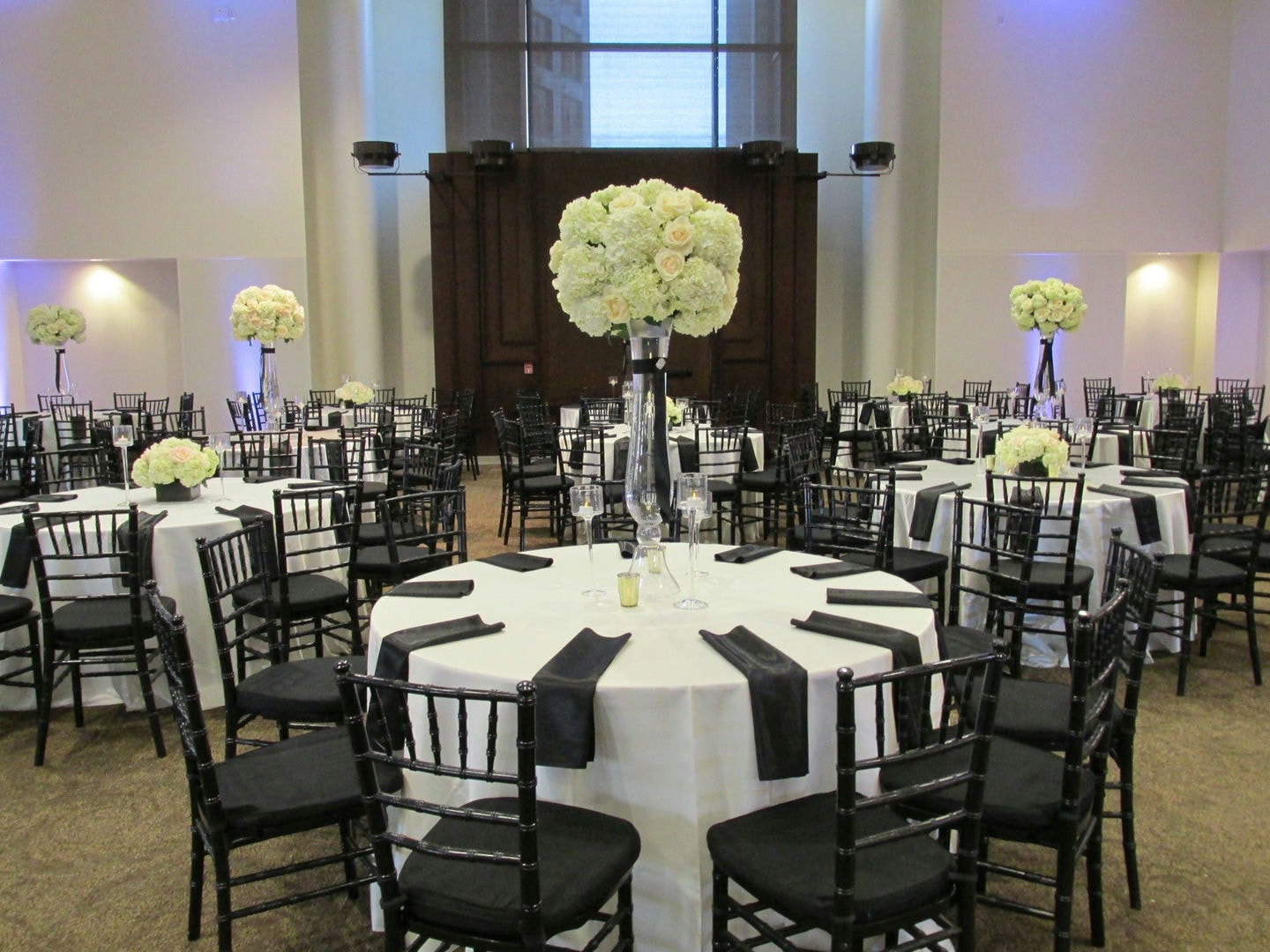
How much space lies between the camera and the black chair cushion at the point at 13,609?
414 centimetres

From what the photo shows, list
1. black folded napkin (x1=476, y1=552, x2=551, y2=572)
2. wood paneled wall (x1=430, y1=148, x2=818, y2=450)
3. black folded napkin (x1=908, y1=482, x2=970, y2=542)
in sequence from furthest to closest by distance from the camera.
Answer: wood paneled wall (x1=430, y1=148, x2=818, y2=450)
black folded napkin (x1=908, y1=482, x2=970, y2=542)
black folded napkin (x1=476, y1=552, x2=551, y2=572)

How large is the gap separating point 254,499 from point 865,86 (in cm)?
1073

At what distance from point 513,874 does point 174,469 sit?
3458 mm

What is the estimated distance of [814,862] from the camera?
2.08 meters

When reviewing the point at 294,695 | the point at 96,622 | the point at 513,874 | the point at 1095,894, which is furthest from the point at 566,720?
the point at 96,622

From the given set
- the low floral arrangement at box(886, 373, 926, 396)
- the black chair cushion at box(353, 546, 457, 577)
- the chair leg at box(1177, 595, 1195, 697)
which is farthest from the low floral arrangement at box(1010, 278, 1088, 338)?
the black chair cushion at box(353, 546, 457, 577)

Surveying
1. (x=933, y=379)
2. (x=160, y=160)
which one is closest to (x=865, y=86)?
(x=933, y=379)

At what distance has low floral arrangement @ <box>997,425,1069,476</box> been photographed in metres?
4.82

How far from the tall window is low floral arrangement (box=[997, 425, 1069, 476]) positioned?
9213 millimetres

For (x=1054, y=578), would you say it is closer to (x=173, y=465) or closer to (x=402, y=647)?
(x=402, y=647)

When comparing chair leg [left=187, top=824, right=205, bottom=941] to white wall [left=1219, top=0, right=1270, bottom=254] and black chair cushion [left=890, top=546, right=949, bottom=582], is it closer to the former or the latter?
black chair cushion [left=890, top=546, right=949, bottom=582]

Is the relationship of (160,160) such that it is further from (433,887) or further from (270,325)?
(433,887)

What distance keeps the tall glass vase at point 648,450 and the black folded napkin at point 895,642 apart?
46cm

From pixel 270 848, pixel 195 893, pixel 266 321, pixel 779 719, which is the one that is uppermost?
pixel 266 321
